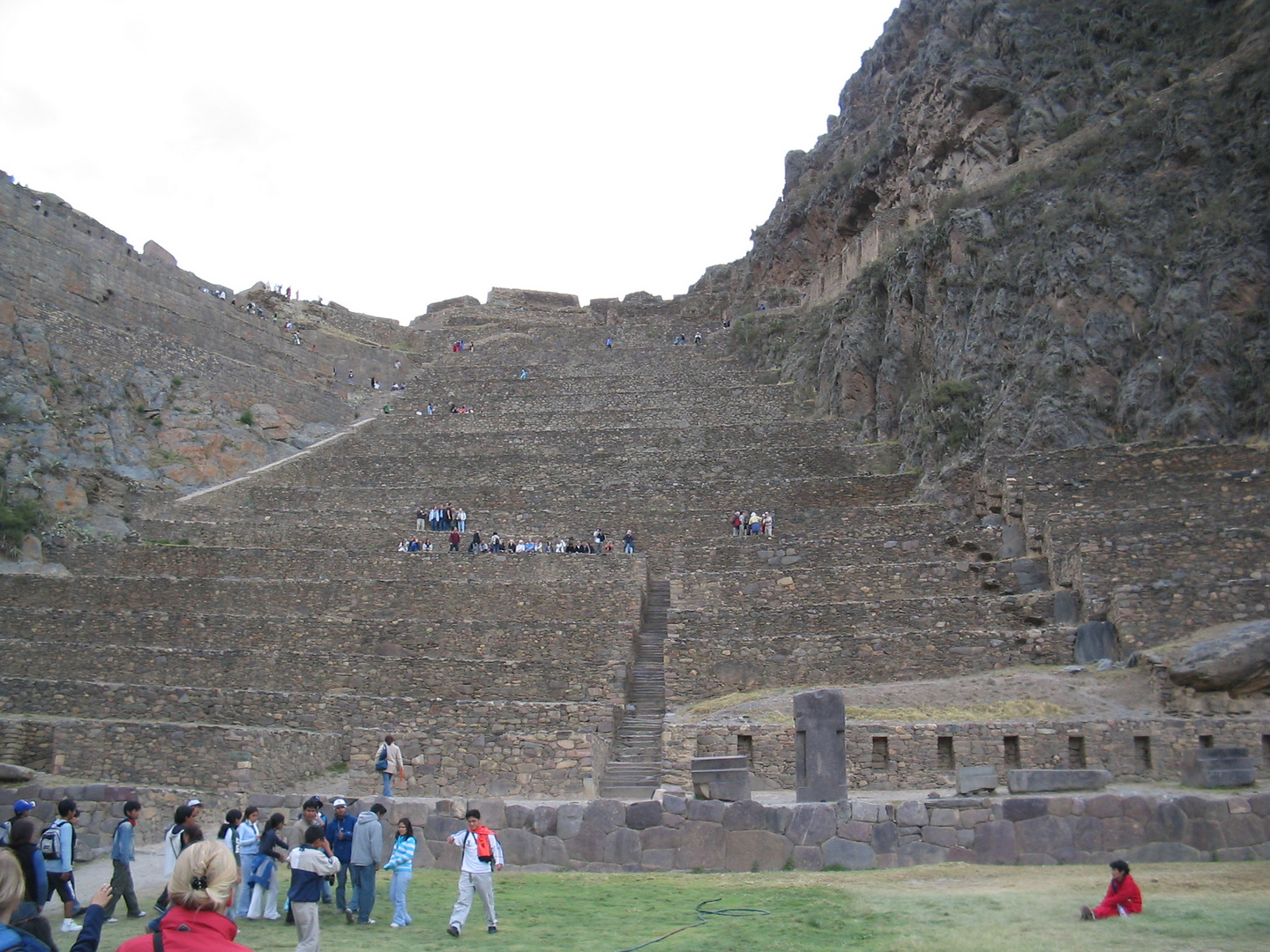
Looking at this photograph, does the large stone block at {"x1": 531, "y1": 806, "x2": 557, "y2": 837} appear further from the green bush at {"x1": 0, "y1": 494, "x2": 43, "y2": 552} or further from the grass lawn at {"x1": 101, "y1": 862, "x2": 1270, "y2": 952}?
the green bush at {"x1": 0, "y1": 494, "x2": 43, "y2": 552}

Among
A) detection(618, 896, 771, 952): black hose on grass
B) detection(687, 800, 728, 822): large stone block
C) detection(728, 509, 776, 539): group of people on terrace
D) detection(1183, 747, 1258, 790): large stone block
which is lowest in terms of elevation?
detection(618, 896, 771, 952): black hose on grass

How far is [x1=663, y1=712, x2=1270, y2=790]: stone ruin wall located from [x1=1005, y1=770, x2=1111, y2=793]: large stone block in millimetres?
2769

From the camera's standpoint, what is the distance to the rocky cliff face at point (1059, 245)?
94.3 feet

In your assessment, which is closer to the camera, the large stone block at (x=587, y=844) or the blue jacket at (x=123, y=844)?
the blue jacket at (x=123, y=844)

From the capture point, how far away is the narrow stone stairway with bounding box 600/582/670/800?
20000mm

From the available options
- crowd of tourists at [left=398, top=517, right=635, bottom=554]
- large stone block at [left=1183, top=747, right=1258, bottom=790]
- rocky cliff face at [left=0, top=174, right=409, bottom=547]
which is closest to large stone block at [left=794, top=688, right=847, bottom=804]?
large stone block at [left=1183, top=747, right=1258, bottom=790]

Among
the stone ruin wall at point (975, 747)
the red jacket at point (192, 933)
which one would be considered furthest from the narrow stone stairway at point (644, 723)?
the red jacket at point (192, 933)

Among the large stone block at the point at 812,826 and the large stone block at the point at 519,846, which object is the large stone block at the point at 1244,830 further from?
the large stone block at the point at 519,846

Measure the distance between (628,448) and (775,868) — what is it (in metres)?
28.6

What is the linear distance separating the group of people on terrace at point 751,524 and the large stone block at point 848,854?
1724 cm

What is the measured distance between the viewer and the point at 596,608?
26.7 m

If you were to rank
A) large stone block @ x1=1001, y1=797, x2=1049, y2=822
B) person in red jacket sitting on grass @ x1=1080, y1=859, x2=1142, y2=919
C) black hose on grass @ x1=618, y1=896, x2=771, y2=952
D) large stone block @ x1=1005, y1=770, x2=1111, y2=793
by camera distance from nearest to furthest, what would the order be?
person in red jacket sitting on grass @ x1=1080, y1=859, x2=1142, y2=919 → black hose on grass @ x1=618, y1=896, x2=771, y2=952 → large stone block @ x1=1001, y1=797, x2=1049, y2=822 → large stone block @ x1=1005, y1=770, x2=1111, y2=793

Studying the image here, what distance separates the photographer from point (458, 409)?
49625 millimetres

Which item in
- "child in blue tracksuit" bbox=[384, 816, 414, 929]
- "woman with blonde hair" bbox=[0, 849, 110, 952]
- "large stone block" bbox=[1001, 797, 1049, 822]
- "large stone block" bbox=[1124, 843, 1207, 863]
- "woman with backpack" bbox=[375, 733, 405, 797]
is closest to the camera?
"woman with blonde hair" bbox=[0, 849, 110, 952]
